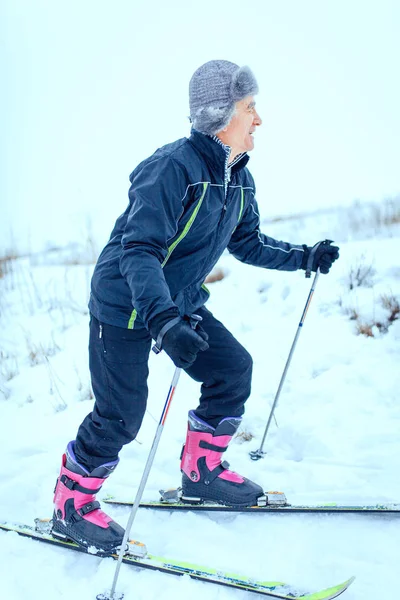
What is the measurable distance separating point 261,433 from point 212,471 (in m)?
0.81

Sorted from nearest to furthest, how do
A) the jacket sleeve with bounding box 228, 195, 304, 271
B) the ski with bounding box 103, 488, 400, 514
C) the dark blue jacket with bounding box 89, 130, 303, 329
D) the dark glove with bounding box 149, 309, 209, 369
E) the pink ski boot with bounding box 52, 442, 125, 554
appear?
the dark glove with bounding box 149, 309, 209, 369, the dark blue jacket with bounding box 89, 130, 303, 329, the pink ski boot with bounding box 52, 442, 125, 554, the ski with bounding box 103, 488, 400, 514, the jacket sleeve with bounding box 228, 195, 304, 271

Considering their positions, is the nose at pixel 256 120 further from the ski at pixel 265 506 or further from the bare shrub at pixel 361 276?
the bare shrub at pixel 361 276

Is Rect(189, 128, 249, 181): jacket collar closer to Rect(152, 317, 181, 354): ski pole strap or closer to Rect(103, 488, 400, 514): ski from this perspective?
Rect(152, 317, 181, 354): ski pole strap

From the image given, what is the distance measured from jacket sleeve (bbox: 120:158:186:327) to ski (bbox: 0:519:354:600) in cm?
111

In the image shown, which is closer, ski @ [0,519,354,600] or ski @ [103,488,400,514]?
ski @ [0,519,354,600]

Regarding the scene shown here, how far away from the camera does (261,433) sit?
3484 millimetres

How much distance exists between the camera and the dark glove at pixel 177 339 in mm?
1771

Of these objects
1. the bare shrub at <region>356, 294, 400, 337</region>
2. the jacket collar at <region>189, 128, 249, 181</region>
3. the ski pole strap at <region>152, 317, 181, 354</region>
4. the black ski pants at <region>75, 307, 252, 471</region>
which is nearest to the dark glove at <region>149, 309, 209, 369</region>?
the ski pole strap at <region>152, 317, 181, 354</region>

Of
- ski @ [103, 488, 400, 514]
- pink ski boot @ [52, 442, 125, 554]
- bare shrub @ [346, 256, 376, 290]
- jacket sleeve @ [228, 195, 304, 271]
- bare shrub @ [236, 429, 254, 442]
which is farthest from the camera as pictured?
bare shrub @ [346, 256, 376, 290]

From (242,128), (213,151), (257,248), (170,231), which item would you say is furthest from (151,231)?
(257,248)

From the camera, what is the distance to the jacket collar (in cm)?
222

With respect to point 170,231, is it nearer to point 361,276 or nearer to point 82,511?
point 82,511

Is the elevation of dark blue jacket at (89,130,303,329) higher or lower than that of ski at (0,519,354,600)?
higher

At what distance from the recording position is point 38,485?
120 inches
